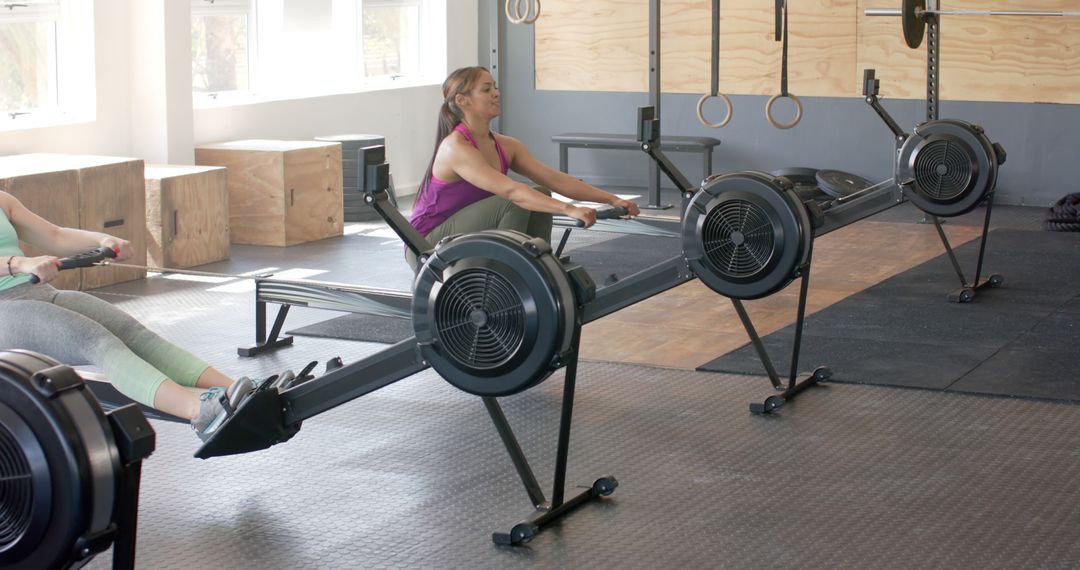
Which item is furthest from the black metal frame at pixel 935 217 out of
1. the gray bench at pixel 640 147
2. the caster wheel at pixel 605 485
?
the caster wheel at pixel 605 485

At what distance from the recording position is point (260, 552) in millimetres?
2746

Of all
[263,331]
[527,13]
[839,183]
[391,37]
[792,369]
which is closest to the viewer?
[792,369]

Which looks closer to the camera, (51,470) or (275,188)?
(51,470)

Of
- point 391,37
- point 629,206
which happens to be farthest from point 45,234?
point 391,37

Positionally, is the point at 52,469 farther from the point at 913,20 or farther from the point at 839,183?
the point at 839,183

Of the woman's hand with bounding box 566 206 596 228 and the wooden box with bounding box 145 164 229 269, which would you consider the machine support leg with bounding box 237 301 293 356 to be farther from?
the wooden box with bounding box 145 164 229 269

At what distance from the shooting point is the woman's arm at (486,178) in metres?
4.02

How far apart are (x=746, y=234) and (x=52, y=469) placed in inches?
90.7

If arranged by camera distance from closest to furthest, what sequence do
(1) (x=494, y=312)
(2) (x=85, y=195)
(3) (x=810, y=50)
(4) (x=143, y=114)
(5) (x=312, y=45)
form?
(1) (x=494, y=312), (2) (x=85, y=195), (4) (x=143, y=114), (5) (x=312, y=45), (3) (x=810, y=50)

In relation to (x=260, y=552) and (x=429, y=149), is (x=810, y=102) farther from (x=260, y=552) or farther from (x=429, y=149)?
(x=260, y=552)

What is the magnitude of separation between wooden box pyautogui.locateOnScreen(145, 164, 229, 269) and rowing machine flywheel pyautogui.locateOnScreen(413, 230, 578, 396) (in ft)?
11.2

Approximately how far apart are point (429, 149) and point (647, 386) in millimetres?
5238

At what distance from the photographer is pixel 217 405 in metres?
2.91

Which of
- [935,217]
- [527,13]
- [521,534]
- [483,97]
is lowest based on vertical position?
[521,534]
